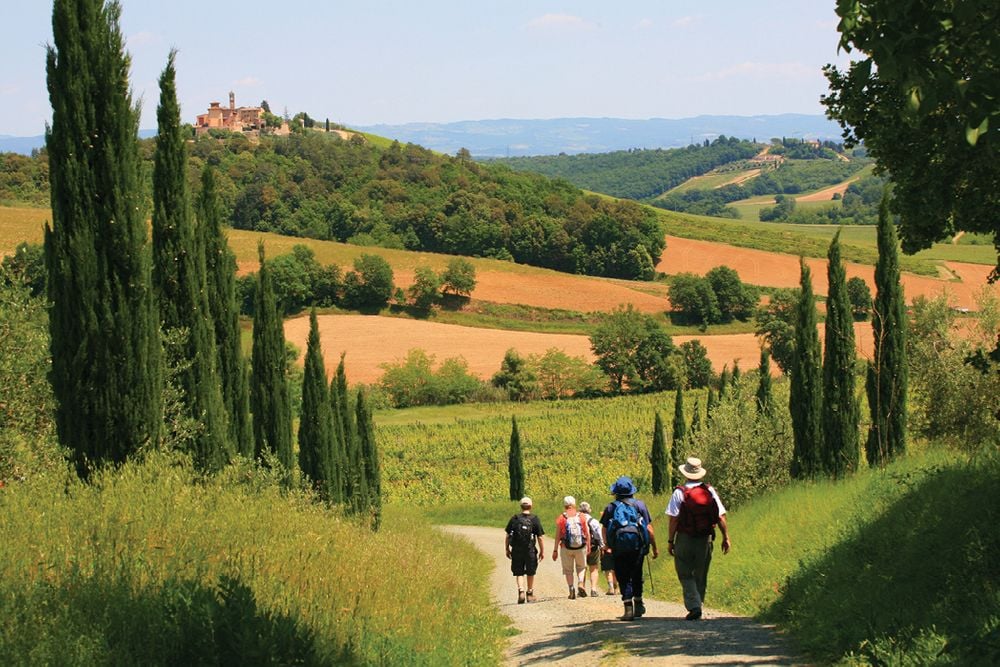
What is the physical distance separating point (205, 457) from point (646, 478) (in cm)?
4109

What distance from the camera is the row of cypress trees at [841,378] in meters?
27.2

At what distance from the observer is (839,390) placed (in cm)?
2856

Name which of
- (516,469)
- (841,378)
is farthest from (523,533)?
(516,469)

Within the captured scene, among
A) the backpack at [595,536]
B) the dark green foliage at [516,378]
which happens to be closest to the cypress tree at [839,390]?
the backpack at [595,536]

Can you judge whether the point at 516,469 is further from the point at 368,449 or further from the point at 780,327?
the point at 780,327

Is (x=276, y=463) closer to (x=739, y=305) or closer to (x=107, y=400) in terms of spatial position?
(x=107, y=400)

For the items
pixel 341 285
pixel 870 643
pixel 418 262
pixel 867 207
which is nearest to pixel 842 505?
pixel 870 643

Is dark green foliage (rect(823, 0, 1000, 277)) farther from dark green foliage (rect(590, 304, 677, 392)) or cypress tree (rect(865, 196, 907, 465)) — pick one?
dark green foliage (rect(590, 304, 677, 392))

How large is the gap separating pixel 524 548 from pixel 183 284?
7.33m

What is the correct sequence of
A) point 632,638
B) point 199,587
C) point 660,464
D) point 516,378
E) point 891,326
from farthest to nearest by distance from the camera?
point 516,378
point 660,464
point 891,326
point 632,638
point 199,587

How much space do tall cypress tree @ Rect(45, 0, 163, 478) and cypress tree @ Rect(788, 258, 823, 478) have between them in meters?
20.6

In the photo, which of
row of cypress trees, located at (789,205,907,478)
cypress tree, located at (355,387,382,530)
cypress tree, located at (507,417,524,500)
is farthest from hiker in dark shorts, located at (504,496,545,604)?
cypress tree, located at (507,417,524,500)

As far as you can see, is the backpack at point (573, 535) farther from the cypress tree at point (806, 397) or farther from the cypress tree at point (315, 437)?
the cypress tree at point (806, 397)

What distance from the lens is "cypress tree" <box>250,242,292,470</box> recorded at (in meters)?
24.5
